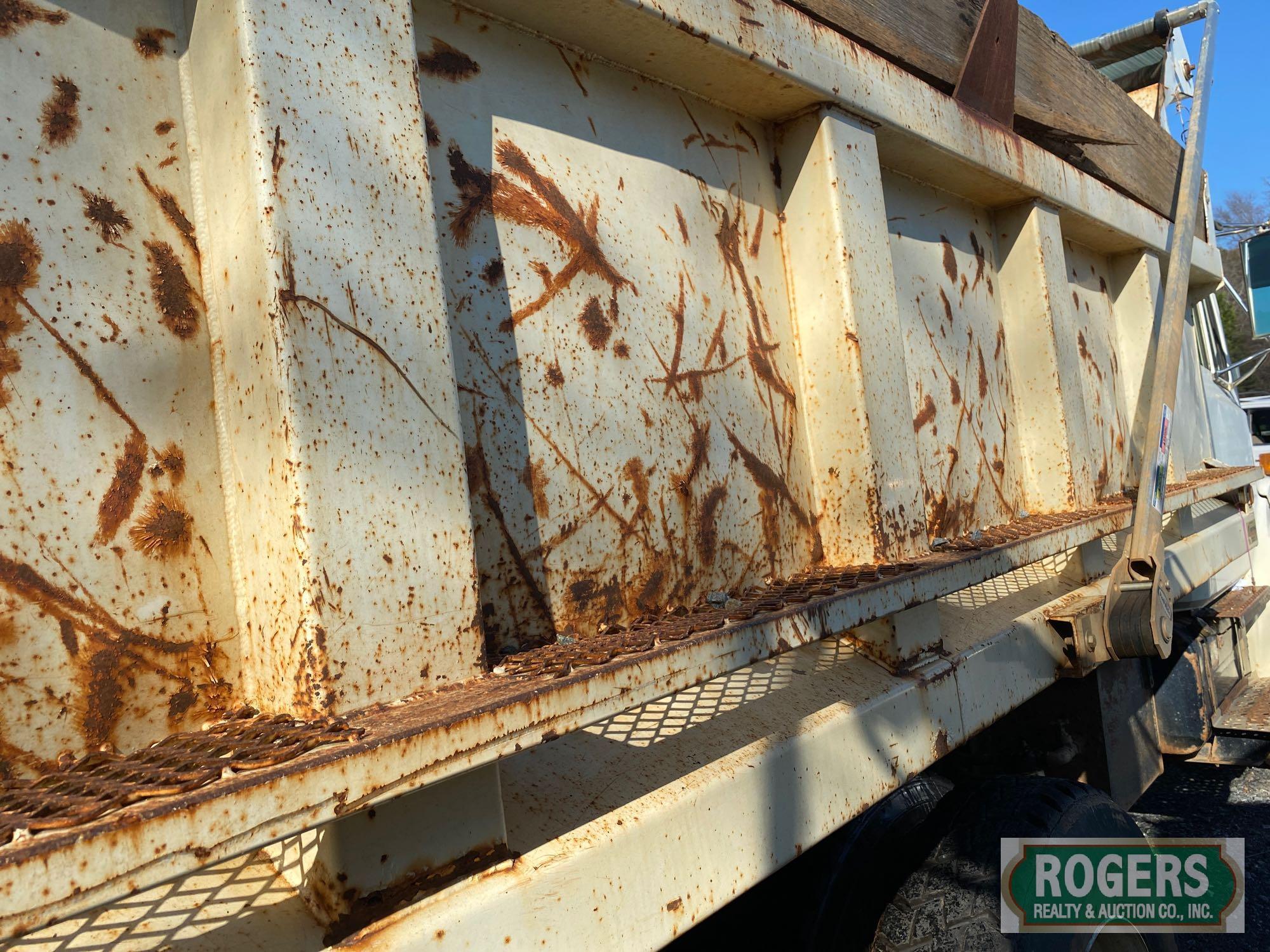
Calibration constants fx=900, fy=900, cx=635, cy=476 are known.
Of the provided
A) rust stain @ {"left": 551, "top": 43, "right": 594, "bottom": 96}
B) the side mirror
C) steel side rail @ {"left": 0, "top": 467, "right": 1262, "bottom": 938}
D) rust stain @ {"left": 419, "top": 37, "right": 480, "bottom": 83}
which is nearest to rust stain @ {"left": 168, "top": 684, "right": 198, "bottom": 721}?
steel side rail @ {"left": 0, "top": 467, "right": 1262, "bottom": 938}

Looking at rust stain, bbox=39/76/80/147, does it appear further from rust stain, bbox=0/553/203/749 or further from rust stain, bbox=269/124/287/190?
rust stain, bbox=0/553/203/749

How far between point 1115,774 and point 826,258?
1655 mm

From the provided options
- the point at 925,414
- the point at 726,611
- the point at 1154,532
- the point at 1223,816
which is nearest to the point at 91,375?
the point at 726,611

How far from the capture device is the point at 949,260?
7.64 feet

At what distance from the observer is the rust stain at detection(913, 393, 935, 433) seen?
2.03 m

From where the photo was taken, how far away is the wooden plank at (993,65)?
7.29 feet

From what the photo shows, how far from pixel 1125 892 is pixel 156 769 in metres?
1.82

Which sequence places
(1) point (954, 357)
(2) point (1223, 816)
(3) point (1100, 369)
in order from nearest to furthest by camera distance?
(1) point (954, 357)
(3) point (1100, 369)
(2) point (1223, 816)

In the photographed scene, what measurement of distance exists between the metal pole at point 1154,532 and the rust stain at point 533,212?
1475 millimetres

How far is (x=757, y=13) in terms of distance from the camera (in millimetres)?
1589

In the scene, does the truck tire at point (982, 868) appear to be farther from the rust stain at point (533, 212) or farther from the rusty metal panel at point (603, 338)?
the rust stain at point (533, 212)

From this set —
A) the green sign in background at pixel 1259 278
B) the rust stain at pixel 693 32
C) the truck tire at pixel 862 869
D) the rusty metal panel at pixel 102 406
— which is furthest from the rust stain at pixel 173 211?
the green sign in background at pixel 1259 278

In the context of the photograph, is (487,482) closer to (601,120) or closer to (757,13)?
(601,120)

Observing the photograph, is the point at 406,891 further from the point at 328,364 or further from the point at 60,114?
the point at 60,114
